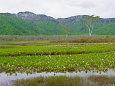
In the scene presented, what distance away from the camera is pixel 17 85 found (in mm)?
9492

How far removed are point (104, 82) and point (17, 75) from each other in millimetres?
8321

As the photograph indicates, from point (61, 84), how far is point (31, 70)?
5.01 m

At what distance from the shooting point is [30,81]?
10.3 m

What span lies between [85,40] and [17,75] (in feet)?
226

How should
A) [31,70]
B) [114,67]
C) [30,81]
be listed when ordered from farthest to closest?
[114,67], [31,70], [30,81]

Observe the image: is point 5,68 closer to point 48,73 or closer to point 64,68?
point 48,73

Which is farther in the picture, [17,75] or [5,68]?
[5,68]

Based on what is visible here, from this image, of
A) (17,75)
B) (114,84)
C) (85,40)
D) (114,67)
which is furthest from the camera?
(85,40)

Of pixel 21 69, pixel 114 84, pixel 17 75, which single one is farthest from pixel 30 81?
pixel 114 84

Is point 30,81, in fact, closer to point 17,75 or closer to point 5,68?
point 17,75

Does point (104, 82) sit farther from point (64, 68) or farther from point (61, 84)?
point (64, 68)

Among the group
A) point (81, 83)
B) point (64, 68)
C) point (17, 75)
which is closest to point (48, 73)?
point (64, 68)

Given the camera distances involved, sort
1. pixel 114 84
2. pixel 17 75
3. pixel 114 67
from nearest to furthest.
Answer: pixel 114 84 < pixel 17 75 < pixel 114 67

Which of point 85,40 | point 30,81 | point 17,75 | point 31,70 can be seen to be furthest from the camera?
point 85,40
